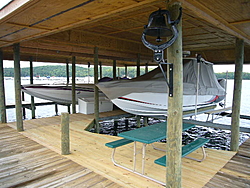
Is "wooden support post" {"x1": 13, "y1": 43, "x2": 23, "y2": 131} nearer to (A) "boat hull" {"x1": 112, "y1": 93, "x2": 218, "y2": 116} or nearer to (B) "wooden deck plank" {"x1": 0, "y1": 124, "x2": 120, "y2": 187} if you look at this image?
(B) "wooden deck plank" {"x1": 0, "y1": 124, "x2": 120, "y2": 187}

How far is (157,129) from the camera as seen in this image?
3342 millimetres

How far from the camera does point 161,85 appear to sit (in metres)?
5.29

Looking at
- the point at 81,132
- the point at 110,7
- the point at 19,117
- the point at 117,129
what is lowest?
the point at 117,129

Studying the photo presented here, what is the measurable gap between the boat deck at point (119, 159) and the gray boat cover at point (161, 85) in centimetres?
140

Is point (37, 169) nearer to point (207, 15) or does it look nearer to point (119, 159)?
point (119, 159)

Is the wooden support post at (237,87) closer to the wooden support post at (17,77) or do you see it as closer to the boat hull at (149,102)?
the boat hull at (149,102)

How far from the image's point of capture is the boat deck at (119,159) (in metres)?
2.87

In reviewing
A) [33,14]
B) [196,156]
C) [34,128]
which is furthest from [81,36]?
[196,156]

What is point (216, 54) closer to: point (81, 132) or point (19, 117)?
point (81, 132)

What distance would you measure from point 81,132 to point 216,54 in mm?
6295

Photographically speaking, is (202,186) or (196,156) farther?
(196,156)

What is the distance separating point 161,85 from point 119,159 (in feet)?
8.08

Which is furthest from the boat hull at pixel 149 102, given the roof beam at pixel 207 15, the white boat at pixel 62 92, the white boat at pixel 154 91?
the white boat at pixel 62 92

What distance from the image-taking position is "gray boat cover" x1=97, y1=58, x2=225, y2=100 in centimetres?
532
